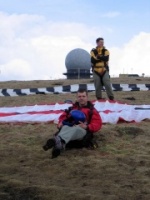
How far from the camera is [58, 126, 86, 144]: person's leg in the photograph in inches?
260

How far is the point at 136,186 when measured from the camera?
5105mm

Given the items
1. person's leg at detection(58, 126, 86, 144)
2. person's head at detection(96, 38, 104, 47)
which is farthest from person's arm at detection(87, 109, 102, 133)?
person's head at detection(96, 38, 104, 47)

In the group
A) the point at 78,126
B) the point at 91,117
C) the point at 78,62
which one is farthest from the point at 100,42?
the point at 78,62

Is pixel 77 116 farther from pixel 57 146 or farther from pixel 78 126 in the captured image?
pixel 57 146

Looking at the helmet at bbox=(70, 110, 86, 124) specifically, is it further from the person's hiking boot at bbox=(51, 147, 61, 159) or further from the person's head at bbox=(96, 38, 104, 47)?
the person's head at bbox=(96, 38, 104, 47)

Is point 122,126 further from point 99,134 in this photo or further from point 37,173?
point 37,173

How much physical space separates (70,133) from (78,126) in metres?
0.19

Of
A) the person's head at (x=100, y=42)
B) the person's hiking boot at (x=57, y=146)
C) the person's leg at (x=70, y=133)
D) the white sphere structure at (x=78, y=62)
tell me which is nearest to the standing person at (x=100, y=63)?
the person's head at (x=100, y=42)

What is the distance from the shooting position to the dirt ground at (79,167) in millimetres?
4918

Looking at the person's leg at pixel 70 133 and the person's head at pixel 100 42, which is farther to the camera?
the person's head at pixel 100 42

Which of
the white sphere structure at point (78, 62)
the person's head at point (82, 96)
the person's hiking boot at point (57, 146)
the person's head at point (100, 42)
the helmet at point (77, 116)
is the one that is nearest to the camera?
the person's hiking boot at point (57, 146)

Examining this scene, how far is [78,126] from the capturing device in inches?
266

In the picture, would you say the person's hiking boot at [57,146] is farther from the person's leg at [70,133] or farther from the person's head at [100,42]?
the person's head at [100,42]

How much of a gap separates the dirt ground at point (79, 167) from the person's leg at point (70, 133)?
0.26 metres
